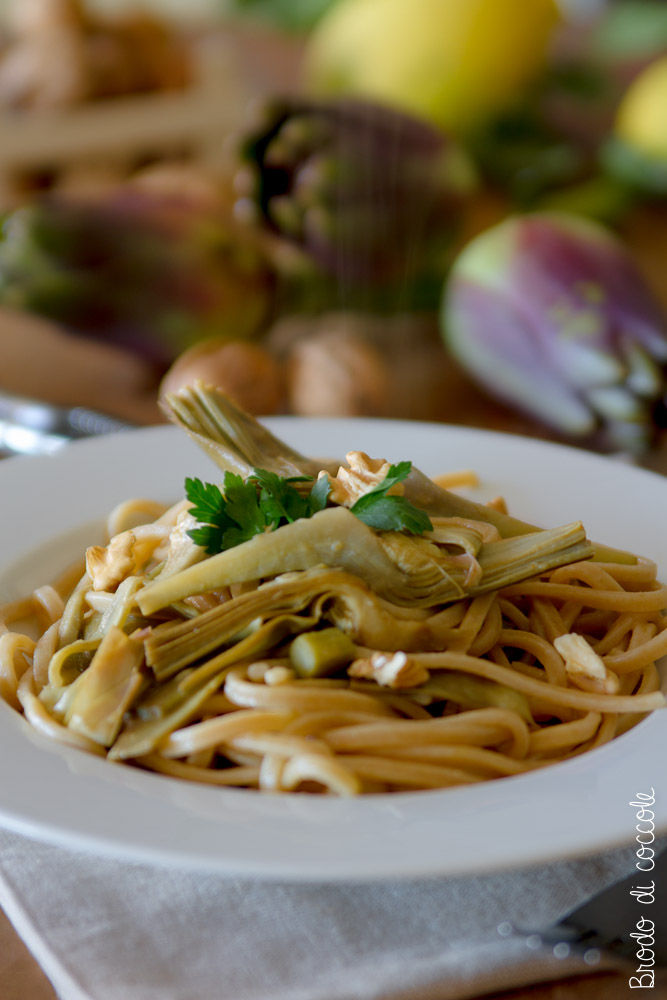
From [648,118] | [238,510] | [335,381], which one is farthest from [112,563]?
[648,118]

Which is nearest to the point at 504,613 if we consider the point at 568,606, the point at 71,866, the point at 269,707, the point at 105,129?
the point at 568,606

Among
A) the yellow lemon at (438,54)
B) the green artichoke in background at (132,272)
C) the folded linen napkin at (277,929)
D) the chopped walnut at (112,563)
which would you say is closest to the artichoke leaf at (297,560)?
the chopped walnut at (112,563)

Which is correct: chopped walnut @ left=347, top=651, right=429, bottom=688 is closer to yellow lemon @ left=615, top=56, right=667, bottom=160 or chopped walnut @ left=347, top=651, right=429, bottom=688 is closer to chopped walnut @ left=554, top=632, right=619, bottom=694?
chopped walnut @ left=554, top=632, right=619, bottom=694

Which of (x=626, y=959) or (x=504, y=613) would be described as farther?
(x=504, y=613)

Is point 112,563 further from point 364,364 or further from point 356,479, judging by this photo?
point 364,364

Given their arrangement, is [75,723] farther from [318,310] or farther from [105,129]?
[105,129]

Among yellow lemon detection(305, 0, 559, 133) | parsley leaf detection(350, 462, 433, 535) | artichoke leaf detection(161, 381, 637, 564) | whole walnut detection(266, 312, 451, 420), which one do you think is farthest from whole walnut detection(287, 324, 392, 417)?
yellow lemon detection(305, 0, 559, 133)
